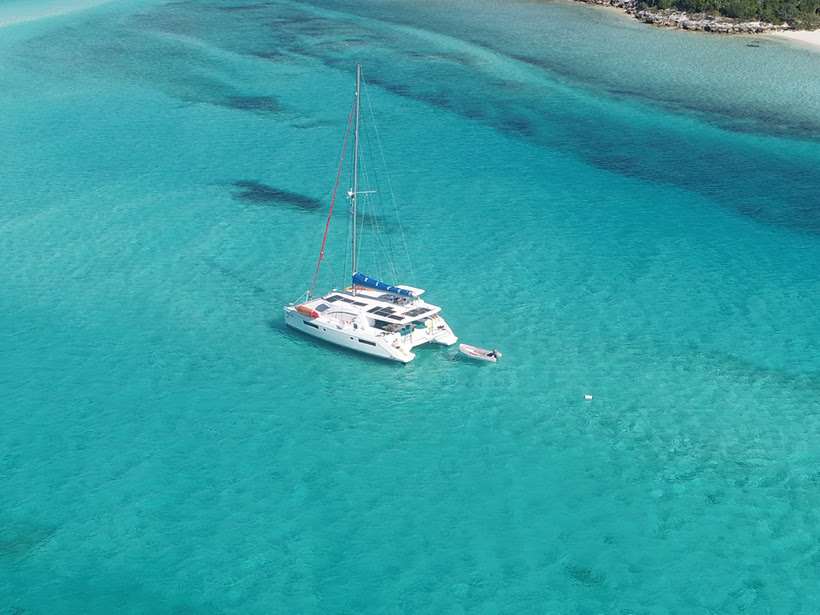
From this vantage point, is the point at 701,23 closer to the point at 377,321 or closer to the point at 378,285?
the point at 378,285

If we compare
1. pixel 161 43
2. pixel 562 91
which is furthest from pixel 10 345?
pixel 161 43

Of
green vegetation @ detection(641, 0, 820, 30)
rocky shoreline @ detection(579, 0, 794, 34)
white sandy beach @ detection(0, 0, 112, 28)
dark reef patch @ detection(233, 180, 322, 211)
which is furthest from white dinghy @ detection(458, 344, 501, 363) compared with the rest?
white sandy beach @ detection(0, 0, 112, 28)

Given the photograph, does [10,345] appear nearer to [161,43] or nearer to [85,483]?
[85,483]

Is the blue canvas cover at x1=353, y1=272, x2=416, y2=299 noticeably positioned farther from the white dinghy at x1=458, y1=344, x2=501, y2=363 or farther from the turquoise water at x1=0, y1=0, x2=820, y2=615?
the white dinghy at x1=458, y1=344, x2=501, y2=363

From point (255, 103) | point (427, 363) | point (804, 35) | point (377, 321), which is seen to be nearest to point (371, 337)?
point (377, 321)

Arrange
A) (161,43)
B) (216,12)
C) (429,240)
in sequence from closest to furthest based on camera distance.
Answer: (429,240) < (161,43) < (216,12)
